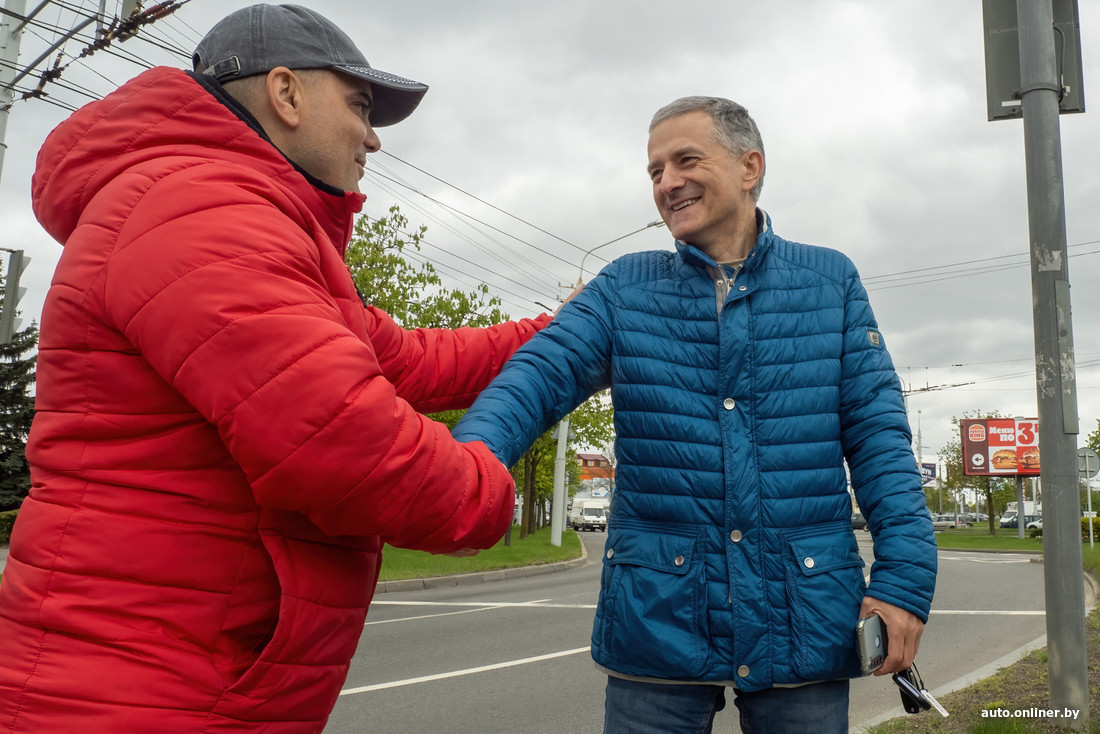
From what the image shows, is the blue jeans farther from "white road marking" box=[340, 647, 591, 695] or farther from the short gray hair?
"white road marking" box=[340, 647, 591, 695]

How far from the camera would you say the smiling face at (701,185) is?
94.3 inches

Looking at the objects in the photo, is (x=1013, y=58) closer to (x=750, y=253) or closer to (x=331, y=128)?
(x=750, y=253)

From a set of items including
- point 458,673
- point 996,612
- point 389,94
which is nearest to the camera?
point 389,94

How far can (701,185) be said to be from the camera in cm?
239

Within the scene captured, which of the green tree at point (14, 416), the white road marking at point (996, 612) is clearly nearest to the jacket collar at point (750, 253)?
the white road marking at point (996, 612)

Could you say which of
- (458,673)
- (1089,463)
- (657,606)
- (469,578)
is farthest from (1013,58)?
(1089,463)

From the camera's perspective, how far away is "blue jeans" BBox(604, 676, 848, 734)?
2.06m

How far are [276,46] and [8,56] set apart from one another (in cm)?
1105

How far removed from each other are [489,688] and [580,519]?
55.6m

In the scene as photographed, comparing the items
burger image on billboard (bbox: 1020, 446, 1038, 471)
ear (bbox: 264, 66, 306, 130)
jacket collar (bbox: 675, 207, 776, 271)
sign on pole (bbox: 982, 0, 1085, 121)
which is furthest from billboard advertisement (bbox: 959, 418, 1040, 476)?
ear (bbox: 264, 66, 306, 130)

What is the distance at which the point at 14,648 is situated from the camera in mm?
1370

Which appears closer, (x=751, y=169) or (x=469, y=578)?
(x=751, y=169)

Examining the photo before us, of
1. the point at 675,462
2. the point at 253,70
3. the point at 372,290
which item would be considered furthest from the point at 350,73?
the point at 372,290

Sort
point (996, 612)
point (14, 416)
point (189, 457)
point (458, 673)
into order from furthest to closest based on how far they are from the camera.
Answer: point (14, 416) < point (996, 612) < point (458, 673) < point (189, 457)
